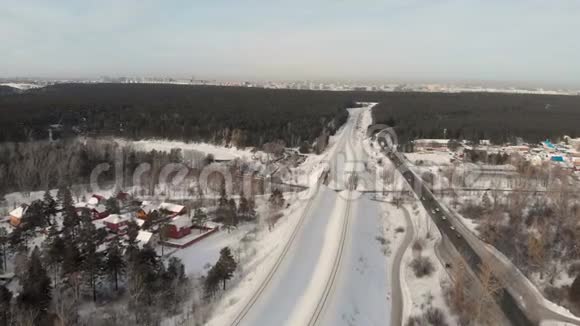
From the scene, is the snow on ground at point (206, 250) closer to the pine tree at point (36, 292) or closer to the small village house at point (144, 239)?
the small village house at point (144, 239)

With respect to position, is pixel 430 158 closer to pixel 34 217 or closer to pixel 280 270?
pixel 280 270

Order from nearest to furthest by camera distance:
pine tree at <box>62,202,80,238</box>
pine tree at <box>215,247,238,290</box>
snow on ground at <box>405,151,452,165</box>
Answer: pine tree at <box>215,247,238,290</box>
pine tree at <box>62,202,80,238</box>
snow on ground at <box>405,151,452,165</box>

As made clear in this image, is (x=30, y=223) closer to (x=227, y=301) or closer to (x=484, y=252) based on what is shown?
(x=227, y=301)

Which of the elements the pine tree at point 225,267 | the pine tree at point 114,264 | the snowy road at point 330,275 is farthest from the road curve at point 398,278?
the pine tree at point 114,264

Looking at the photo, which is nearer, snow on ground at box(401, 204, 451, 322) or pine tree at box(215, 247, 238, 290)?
snow on ground at box(401, 204, 451, 322)

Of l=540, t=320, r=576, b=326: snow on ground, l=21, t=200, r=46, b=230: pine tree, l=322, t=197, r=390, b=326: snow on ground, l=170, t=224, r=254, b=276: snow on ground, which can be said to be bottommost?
l=170, t=224, r=254, b=276: snow on ground

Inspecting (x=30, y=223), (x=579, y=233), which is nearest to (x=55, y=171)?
(x=30, y=223)

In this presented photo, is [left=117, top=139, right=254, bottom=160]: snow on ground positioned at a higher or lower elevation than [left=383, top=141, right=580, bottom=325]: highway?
higher

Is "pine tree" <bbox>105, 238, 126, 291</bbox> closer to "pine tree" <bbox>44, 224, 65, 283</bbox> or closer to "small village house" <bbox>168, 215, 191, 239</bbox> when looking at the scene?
"pine tree" <bbox>44, 224, 65, 283</bbox>

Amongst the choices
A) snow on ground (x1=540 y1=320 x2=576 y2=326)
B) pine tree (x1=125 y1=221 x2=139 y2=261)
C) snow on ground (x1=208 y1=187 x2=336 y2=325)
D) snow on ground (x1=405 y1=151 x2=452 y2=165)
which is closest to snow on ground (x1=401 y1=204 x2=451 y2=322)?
snow on ground (x1=540 y1=320 x2=576 y2=326)
